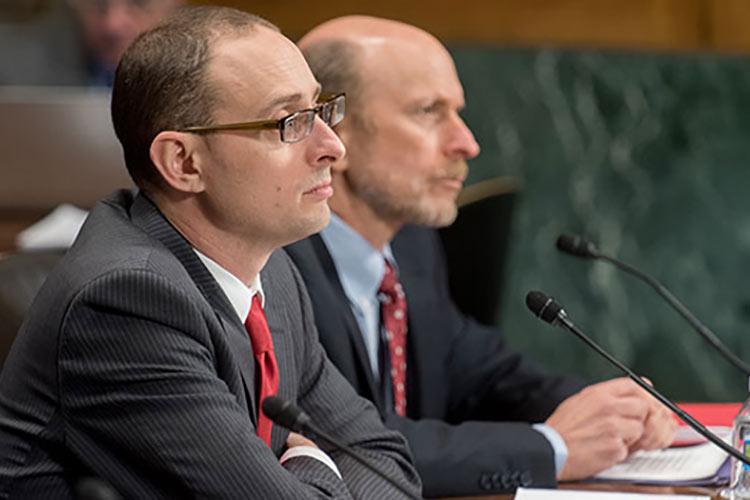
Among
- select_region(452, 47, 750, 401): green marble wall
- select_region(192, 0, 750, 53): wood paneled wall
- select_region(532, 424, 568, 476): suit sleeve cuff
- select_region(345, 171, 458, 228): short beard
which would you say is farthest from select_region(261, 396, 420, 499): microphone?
select_region(192, 0, 750, 53): wood paneled wall

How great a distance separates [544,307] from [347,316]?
0.54 m

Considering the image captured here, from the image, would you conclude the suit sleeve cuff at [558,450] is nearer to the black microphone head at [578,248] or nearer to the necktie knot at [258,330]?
the black microphone head at [578,248]

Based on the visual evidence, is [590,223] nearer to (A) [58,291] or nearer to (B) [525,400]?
(B) [525,400]

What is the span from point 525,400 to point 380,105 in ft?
1.92

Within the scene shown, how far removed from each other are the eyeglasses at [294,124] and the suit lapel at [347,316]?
53cm

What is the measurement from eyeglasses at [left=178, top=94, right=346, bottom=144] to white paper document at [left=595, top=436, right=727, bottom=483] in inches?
26.3

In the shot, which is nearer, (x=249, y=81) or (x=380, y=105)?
(x=249, y=81)

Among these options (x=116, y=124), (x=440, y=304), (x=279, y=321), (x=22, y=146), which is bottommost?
(x=22, y=146)

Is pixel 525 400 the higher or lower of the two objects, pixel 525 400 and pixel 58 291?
the lower

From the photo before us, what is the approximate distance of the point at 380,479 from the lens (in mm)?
1852

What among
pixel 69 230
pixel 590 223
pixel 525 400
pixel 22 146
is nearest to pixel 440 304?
pixel 525 400

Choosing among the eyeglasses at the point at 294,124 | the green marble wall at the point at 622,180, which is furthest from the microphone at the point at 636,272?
the green marble wall at the point at 622,180

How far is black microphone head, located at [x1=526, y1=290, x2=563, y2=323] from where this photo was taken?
183 cm

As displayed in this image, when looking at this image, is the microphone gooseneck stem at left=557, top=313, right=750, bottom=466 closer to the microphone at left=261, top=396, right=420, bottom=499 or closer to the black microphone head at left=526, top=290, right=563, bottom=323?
the black microphone head at left=526, top=290, right=563, bottom=323
